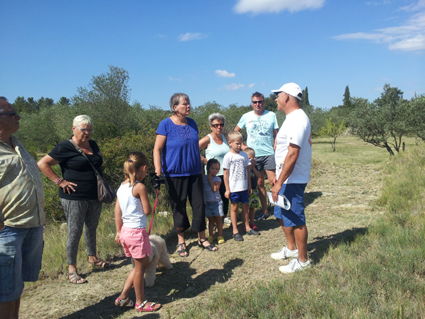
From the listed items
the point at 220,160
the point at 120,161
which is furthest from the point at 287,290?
the point at 120,161

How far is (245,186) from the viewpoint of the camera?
15.9 feet

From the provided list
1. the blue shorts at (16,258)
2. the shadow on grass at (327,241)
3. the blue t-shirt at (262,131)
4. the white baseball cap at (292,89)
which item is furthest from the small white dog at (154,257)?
the blue t-shirt at (262,131)

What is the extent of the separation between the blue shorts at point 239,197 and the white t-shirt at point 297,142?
141cm

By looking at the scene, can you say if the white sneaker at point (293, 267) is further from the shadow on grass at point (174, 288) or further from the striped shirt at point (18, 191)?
the striped shirt at point (18, 191)

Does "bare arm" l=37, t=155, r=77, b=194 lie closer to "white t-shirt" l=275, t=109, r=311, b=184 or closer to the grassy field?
the grassy field

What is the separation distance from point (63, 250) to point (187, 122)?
2.58m

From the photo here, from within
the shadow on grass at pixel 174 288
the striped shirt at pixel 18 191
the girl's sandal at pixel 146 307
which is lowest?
the shadow on grass at pixel 174 288

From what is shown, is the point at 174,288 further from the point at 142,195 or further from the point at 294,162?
the point at 294,162

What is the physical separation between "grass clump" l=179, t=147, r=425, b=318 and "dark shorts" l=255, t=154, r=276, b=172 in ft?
6.26

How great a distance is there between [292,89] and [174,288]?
2.62 m

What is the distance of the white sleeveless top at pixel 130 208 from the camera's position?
9.86ft

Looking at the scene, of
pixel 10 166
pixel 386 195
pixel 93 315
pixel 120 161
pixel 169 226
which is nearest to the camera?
pixel 10 166

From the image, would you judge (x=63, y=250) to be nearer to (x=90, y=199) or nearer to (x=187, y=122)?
(x=90, y=199)

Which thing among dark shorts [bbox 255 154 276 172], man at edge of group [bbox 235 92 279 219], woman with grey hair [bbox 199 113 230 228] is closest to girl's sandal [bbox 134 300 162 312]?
woman with grey hair [bbox 199 113 230 228]
